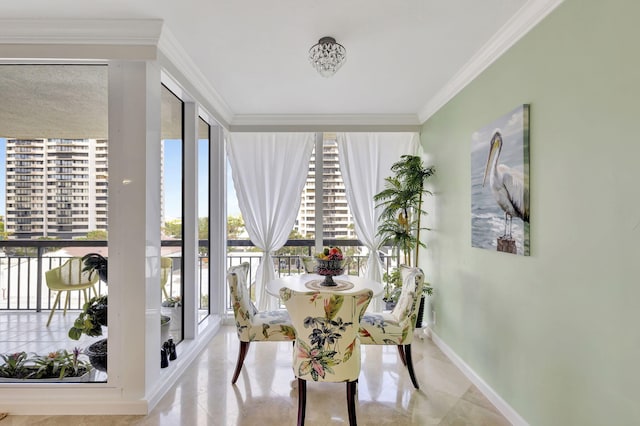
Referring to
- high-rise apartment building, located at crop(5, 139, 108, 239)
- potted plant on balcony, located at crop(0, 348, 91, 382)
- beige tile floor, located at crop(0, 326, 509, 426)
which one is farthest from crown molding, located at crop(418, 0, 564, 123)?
potted plant on balcony, located at crop(0, 348, 91, 382)

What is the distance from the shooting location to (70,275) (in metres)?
2.27

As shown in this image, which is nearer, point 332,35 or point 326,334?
point 326,334

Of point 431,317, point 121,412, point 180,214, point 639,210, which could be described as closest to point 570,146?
point 639,210

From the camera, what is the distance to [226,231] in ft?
12.6

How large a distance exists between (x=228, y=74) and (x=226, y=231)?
187cm

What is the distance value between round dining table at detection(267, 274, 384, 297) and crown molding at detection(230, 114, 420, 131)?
189 cm

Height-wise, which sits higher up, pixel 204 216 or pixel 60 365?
pixel 204 216

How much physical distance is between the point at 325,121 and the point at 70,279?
2937 mm

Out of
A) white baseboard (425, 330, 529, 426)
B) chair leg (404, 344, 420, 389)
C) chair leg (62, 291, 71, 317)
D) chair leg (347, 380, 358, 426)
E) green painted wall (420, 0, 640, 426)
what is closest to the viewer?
green painted wall (420, 0, 640, 426)

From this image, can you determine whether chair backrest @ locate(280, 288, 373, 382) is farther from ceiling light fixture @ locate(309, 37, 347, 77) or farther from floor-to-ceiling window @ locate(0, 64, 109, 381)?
ceiling light fixture @ locate(309, 37, 347, 77)

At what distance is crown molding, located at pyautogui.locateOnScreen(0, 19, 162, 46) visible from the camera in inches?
77.5

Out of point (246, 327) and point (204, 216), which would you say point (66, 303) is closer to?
point (246, 327)

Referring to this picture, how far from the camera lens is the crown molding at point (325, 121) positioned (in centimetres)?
378

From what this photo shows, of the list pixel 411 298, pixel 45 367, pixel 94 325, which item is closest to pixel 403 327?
pixel 411 298
